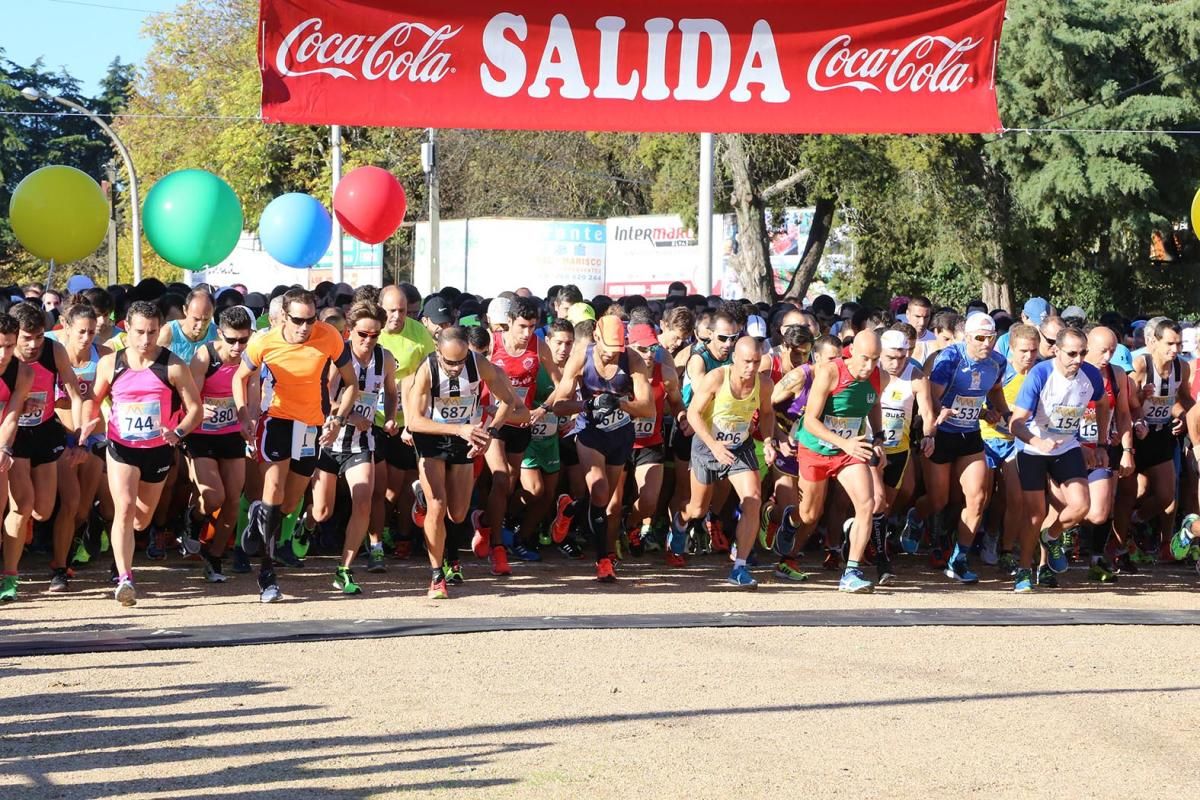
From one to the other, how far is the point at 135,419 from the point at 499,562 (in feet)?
9.61

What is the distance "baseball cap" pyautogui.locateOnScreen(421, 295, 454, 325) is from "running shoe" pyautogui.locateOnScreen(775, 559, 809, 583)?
3.02 m

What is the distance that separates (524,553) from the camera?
12.5m

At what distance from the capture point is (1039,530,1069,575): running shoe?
1180 centimetres

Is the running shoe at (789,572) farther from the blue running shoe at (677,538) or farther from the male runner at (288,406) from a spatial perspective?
the male runner at (288,406)

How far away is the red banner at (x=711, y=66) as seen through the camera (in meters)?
13.6

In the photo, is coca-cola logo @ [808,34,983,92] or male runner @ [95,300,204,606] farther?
coca-cola logo @ [808,34,983,92]

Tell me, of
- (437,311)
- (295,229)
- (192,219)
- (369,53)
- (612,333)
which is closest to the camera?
(612,333)

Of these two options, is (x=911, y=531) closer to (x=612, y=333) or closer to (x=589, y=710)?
(x=612, y=333)

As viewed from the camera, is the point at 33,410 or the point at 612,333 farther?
the point at 612,333

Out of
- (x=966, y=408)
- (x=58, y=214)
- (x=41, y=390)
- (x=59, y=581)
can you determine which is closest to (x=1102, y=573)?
(x=966, y=408)

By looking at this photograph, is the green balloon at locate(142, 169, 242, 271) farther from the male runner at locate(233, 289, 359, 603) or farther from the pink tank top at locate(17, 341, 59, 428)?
the pink tank top at locate(17, 341, 59, 428)

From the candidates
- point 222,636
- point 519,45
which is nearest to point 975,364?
point 519,45

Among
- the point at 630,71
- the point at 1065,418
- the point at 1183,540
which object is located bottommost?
the point at 1183,540

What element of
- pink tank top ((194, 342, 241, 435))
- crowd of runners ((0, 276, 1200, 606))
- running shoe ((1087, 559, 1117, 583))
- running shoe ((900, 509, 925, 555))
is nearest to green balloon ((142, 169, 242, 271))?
crowd of runners ((0, 276, 1200, 606))
